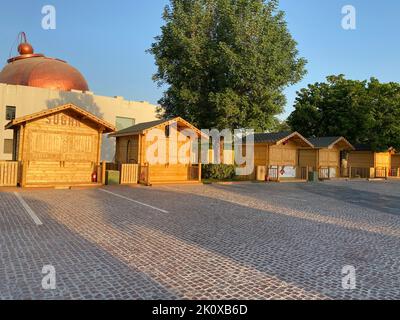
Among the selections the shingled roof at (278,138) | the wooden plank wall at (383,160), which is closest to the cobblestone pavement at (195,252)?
the shingled roof at (278,138)

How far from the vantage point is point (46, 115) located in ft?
63.2

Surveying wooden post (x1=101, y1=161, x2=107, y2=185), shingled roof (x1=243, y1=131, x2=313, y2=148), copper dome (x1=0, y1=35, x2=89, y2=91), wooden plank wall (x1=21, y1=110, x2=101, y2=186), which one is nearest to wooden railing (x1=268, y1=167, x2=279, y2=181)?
shingled roof (x1=243, y1=131, x2=313, y2=148)

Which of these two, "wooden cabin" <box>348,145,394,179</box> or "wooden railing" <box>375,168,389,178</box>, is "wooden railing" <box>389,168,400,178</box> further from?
"wooden railing" <box>375,168,389,178</box>

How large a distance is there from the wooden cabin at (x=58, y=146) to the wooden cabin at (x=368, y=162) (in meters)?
29.8

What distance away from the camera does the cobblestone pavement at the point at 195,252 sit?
4.73 m

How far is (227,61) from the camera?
25.0 meters

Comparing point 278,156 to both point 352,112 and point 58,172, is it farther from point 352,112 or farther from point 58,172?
point 58,172

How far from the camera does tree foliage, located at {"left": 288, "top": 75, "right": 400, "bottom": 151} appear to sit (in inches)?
1523

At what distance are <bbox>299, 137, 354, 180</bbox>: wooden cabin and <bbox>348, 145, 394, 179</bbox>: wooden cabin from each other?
3.67 m

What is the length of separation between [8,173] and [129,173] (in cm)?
673

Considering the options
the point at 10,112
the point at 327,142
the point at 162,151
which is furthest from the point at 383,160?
the point at 10,112

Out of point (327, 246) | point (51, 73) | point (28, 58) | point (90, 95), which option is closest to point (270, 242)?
point (327, 246)

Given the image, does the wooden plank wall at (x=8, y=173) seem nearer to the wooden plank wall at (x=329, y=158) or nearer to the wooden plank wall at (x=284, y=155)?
the wooden plank wall at (x=284, y=155)
